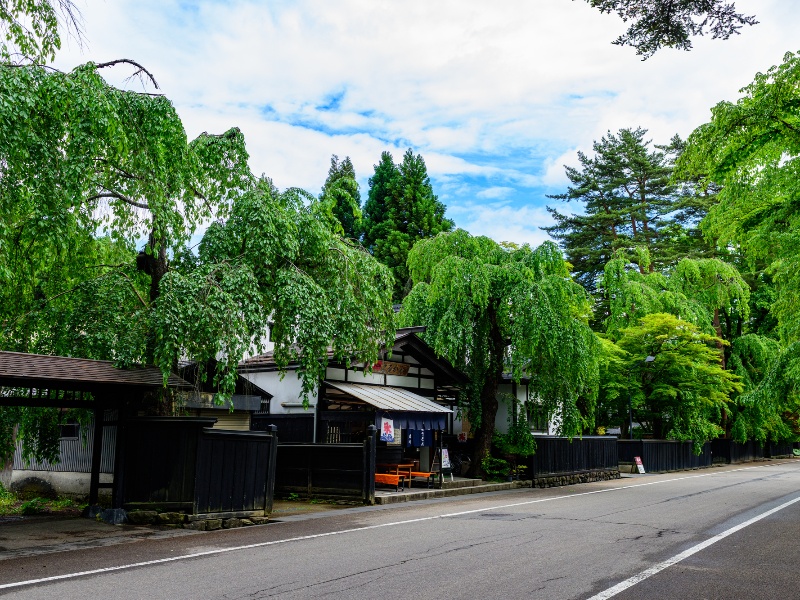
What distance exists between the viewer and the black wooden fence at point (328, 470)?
1678 centimetres

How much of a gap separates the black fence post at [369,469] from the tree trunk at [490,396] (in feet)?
23.2

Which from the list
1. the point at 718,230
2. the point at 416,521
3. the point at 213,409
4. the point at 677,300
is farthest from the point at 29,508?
the point at 677,300

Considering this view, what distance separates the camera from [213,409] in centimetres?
1802

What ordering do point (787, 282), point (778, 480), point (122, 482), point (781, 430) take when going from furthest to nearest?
point (781, 430) → point (778, 480) → point (787, 282) → point (122, 482)

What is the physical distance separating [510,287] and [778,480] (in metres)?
14.5

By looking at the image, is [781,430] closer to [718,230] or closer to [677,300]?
[677,300]

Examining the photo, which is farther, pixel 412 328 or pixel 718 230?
pixel 412 328

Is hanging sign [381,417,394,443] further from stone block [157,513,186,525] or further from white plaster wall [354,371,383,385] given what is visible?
stone block [157,513,186,525]

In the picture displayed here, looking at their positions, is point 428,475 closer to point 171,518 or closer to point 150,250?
point 171,518

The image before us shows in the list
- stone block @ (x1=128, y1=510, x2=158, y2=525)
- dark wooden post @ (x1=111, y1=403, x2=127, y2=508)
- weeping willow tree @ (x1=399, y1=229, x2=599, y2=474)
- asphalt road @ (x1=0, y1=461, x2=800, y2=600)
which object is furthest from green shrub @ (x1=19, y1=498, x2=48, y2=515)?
weeping willow tree @ (x1=399, y1=229, x2=599, y2=474)

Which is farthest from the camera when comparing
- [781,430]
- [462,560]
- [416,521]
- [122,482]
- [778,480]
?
[781,430]

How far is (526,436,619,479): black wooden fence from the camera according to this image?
77.5ft

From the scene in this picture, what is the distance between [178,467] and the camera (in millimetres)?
12062

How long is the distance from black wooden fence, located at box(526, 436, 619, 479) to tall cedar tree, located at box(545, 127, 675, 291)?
2315 centimetres
